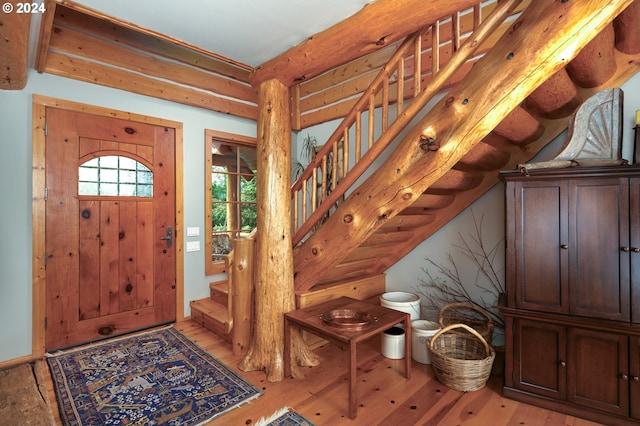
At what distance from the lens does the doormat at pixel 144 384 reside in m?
2.00

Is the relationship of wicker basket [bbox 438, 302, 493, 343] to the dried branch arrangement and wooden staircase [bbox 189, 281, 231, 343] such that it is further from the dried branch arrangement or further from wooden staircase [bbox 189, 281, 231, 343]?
wooden staircase [bbox 189, 281, 231, 343]

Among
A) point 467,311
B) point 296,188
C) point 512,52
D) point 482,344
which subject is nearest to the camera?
point 512,52

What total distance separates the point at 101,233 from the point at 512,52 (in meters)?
3.55

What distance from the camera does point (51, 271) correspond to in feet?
9.46

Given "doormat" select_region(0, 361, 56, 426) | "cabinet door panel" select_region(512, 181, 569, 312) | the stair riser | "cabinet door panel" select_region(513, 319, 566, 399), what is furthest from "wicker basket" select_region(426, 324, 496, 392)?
"doormat" select_region(0, 361, 56, 426)

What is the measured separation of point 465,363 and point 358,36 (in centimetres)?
231

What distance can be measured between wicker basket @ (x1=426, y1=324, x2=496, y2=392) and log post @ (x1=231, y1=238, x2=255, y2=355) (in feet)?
4.81

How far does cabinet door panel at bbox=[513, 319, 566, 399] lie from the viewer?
2033mm

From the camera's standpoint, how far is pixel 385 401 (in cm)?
215

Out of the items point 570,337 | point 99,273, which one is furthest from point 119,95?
point 570,337

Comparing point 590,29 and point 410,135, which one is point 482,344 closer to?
point 410,135

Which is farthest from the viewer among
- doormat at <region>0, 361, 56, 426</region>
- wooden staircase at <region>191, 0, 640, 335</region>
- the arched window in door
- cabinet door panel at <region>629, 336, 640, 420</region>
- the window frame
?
the window frame

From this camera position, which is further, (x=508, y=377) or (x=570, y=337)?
(x=508, y=377)

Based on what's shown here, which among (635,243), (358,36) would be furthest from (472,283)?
(358,36)
